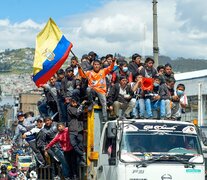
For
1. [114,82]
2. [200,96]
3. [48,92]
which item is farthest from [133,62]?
[200,96]

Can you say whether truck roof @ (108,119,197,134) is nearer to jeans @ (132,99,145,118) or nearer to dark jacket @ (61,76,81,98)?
jeans @ (132,99,145,118)

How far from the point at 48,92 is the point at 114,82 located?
222cm

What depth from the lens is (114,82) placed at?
47.3 feet

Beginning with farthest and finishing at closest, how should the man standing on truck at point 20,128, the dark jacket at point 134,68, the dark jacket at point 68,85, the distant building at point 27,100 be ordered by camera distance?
the distant building at point 27,100
the man standing on truck at point 20,128
the dark jacket at point 134,68
the dark jacket at point 68,85

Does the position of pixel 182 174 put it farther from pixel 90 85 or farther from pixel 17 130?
pixel 17 130

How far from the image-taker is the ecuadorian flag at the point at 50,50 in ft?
49.8

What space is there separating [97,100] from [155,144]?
1864 millimetres

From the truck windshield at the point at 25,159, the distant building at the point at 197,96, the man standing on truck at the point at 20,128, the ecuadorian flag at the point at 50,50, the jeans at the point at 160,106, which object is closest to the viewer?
the jeans at the point at 160,106

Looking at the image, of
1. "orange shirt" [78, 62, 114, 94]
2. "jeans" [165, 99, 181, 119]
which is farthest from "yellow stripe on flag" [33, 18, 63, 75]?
"jeans" [165, 99, 181, 119]

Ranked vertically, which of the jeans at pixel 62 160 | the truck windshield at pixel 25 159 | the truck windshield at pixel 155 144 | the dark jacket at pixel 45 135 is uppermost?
the dark jacket at pixel 45 135

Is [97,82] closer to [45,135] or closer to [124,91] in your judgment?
[124,91]

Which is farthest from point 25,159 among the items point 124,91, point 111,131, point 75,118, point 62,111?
point 111,131

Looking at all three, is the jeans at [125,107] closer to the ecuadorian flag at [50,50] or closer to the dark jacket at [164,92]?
the dark jacket at [164,92]

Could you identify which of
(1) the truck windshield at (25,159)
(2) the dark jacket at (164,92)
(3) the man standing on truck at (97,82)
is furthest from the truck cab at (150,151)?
(1) the truck windshield at (25,159)
